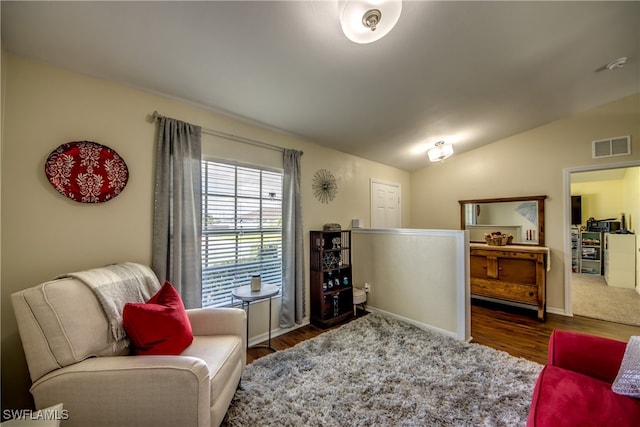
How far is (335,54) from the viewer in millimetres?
1864

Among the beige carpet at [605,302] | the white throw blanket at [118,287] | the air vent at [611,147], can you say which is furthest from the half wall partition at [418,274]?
the white throw blanket at [118,287]

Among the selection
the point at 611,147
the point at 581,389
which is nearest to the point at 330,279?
the point at 581,389

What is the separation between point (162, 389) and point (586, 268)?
8402 millimetres

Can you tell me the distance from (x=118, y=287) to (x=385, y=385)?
200 cm

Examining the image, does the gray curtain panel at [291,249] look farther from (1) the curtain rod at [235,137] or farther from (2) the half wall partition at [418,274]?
(2) the half wall partition at [418,274]

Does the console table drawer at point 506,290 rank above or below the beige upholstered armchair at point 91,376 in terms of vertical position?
below

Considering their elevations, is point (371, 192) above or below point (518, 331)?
above

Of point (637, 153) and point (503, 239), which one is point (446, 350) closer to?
point (503, 239)

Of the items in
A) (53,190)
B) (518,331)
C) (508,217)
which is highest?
(53,190)

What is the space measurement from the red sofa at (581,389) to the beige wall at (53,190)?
105 inches

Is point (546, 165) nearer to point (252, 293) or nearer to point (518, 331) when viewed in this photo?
point (518, 331)

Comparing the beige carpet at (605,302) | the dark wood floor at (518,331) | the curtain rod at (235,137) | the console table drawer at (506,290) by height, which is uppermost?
the curtain rod at (235,137)

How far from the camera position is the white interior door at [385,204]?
4.30m

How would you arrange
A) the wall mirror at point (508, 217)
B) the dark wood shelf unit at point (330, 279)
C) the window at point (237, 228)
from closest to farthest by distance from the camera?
the window at point (237, 228), the dark wood shelf unit at point (330, 279), the wall mirror at point (508, 217)
